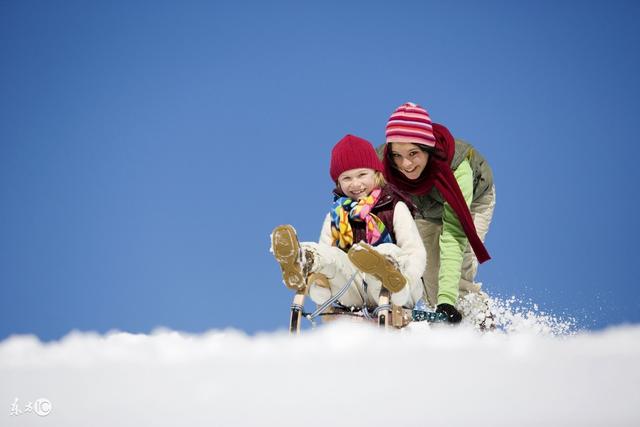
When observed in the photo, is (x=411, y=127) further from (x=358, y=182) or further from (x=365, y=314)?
(x=365, y=314)

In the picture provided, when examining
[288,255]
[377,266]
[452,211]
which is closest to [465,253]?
[452,211]

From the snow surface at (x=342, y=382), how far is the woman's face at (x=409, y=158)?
1.16 meters

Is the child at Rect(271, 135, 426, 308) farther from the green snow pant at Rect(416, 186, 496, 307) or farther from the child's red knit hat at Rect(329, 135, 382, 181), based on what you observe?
the green snow pant at Rect(416, 186, 496, 307)

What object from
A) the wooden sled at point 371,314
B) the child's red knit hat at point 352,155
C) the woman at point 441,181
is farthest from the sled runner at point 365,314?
the child's red knit hat at point 352,155

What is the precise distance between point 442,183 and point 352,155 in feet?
2.35

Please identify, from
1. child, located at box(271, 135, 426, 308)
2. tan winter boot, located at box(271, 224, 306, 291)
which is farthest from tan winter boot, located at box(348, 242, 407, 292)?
tan winter boot, located at box(271, 224, 306, 291)

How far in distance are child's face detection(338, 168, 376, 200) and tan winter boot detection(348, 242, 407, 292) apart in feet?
1.65

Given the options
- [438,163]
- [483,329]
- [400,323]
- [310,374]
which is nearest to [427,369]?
[310,374]

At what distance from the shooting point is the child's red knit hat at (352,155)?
139 inches

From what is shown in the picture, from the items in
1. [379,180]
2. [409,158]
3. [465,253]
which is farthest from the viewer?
[465,253]

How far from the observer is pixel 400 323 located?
3.36m

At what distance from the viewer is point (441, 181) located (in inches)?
158

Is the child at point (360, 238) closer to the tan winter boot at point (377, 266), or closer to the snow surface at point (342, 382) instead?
the tan winter boot at point (377, 266)

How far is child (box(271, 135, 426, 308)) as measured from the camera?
3.30 meters
